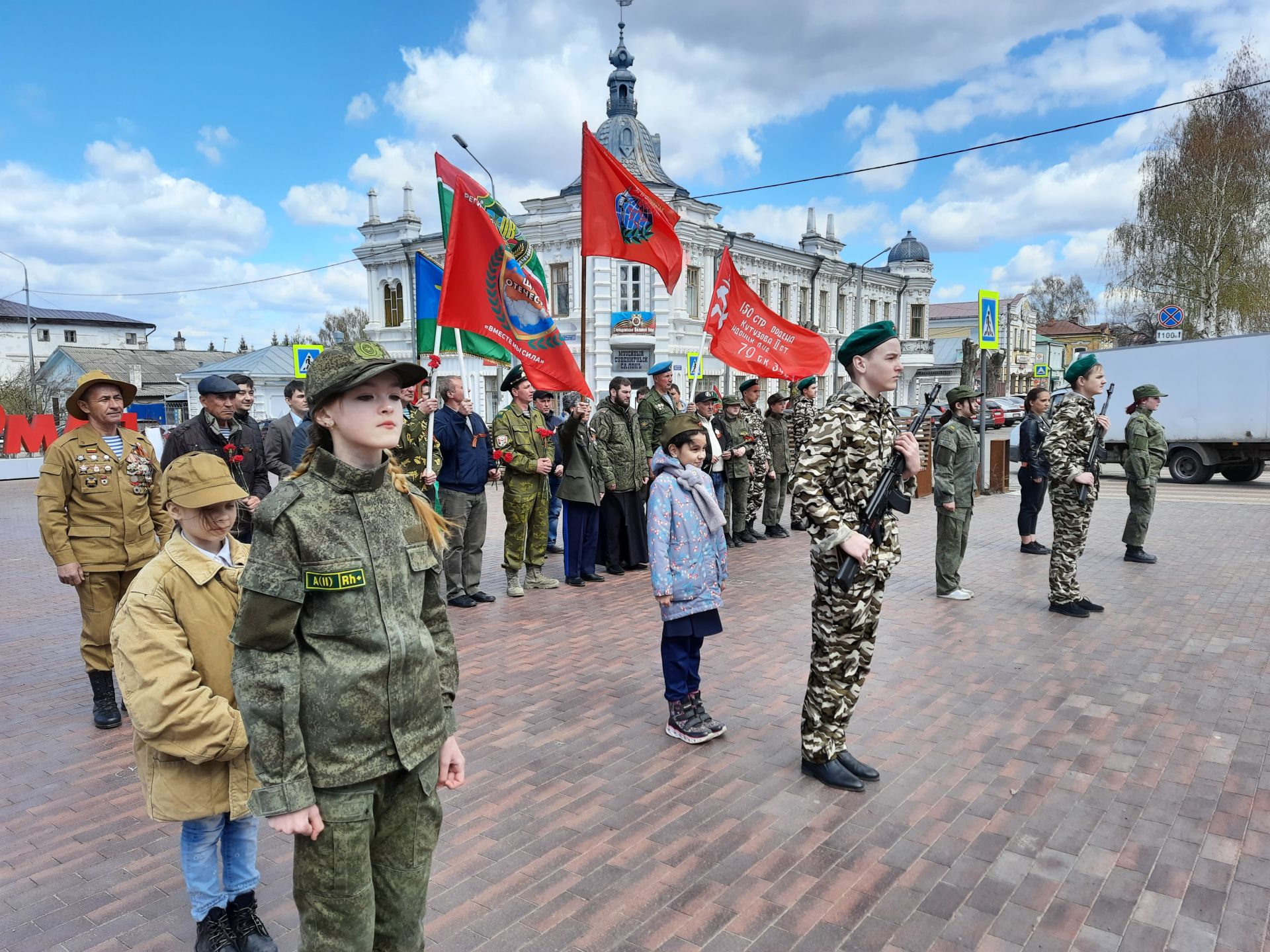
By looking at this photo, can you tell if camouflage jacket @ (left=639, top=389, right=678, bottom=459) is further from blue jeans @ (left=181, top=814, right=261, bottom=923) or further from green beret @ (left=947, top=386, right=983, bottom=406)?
blue jeans @ (left=181, top=814, right=261, bottom=923)

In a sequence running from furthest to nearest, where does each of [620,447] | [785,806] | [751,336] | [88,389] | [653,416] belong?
[751,336], [653,416], [620,447], [88,389], [785,806]

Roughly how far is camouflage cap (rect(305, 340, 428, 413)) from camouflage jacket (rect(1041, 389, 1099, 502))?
6.69 metres

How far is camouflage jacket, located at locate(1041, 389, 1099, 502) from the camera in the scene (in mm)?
7172

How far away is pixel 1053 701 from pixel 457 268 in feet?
17.3

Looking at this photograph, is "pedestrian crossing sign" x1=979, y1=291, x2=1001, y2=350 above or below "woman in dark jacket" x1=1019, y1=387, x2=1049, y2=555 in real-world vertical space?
above

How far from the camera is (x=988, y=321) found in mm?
14664

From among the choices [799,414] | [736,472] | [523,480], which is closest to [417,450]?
[523,480]

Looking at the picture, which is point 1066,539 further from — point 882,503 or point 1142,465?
point 882,503

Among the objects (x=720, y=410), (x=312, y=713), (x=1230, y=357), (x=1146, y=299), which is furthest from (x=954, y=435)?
(x=1146, y=299)

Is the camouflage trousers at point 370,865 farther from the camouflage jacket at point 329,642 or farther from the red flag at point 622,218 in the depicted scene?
the red flag at point 622,218

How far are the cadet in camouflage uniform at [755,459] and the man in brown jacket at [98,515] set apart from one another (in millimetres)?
7627

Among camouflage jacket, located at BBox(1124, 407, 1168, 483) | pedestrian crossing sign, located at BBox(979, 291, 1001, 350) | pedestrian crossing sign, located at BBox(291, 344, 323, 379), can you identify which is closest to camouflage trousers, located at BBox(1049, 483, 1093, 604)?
camouflage jacket, located at BBox(1124, 407, 1168, 483)

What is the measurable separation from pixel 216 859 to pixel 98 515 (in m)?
2.95

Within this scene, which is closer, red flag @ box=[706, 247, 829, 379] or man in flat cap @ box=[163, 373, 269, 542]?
man in flat cap @ box=[163, 373, 269, 542]
